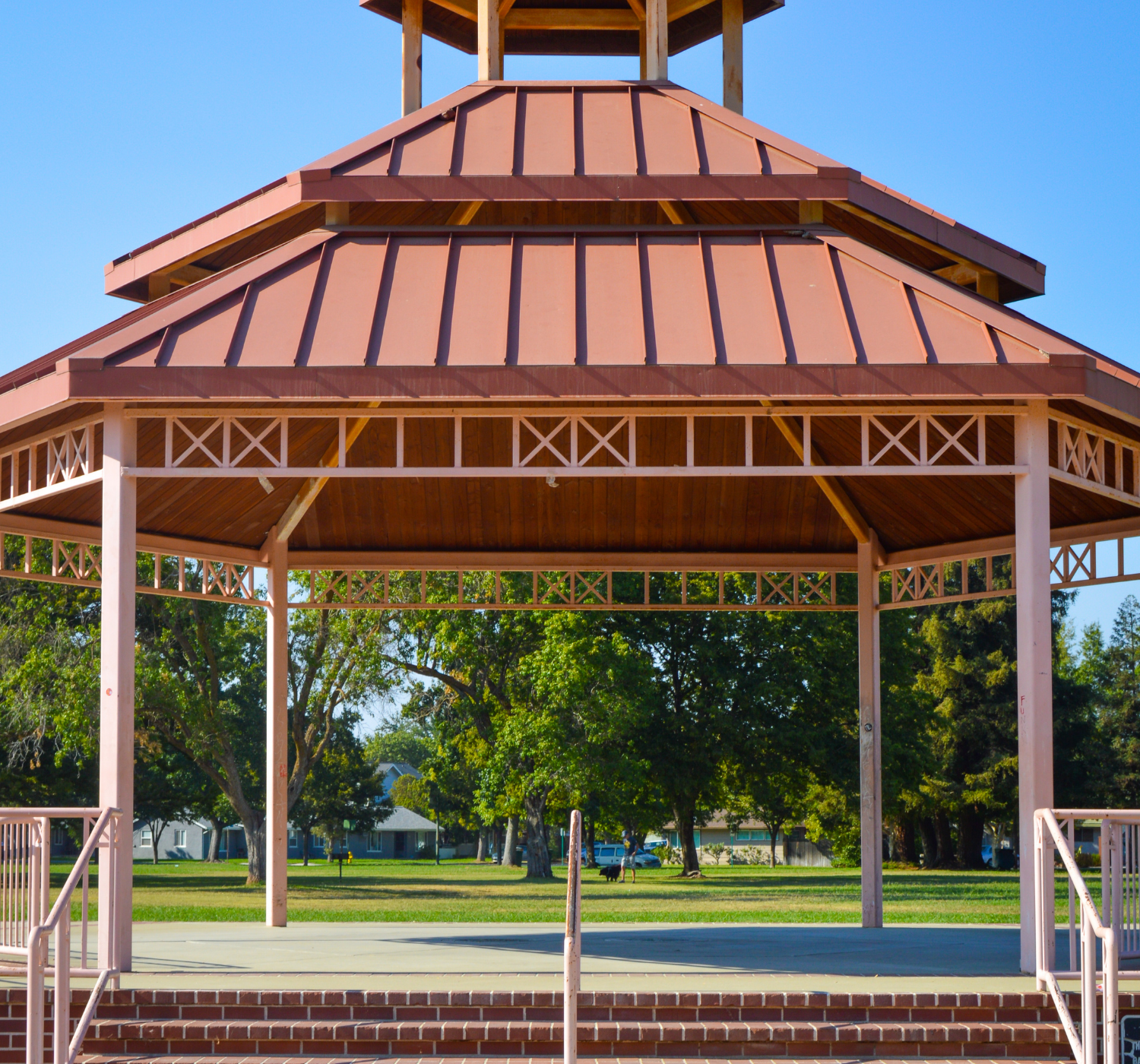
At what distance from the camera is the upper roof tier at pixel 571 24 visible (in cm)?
1468

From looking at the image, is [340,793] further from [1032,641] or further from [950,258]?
[1032,641]

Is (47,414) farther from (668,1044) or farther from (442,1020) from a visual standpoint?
(668,1044)

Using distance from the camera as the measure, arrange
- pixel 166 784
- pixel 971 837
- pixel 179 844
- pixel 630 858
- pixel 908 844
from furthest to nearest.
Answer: pixel 179 844 < pixel 166 784 < pixel 630 858 < pixel 908 844 < pixel 971 837

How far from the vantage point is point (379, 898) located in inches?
1268

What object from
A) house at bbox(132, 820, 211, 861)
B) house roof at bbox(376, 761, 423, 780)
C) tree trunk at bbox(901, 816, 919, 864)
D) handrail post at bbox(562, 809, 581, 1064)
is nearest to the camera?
handrail post at bbox(562, 809, 581, 1064)

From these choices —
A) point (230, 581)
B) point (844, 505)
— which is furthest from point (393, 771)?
point (844, 505)

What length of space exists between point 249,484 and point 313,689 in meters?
25.6

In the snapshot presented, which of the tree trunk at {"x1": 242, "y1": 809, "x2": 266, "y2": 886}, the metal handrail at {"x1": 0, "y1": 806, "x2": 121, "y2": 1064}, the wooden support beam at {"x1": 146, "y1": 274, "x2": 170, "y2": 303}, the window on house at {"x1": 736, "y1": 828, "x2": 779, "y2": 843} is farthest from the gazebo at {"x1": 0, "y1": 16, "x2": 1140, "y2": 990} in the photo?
the window on house at {"x1": 736, "y1": 828, "x2": 779, "y2": 843}

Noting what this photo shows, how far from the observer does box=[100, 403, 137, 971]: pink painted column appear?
9.50 m

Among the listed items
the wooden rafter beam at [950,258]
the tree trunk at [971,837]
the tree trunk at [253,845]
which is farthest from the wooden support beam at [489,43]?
the tree trunk at [971,837]

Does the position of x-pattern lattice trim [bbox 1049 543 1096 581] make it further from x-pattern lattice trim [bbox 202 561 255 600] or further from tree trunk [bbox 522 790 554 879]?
tree trunk [bbox 522 790 554 879]

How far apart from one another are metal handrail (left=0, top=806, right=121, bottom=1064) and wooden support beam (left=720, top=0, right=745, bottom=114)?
9.58 meters

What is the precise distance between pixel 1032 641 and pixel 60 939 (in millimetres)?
6941

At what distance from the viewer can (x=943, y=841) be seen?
54.3 m
